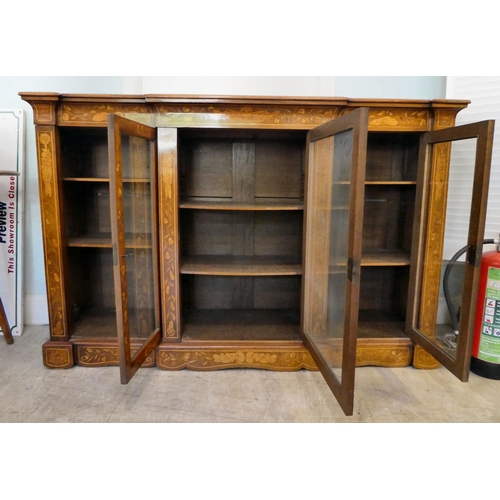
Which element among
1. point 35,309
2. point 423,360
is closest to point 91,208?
point 35,309

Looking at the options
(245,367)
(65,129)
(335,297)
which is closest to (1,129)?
(65,129)

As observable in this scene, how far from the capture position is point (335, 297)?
6.40 ft

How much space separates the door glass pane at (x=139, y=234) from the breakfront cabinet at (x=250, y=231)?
1 centimetres

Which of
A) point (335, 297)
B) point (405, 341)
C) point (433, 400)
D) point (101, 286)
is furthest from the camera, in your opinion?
point (101, 286)

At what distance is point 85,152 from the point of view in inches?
107

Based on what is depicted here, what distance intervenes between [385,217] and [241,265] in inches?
43.8

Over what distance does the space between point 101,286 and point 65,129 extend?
44.4 inches

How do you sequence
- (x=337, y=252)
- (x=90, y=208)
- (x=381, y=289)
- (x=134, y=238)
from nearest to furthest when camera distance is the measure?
(x=337, y=252) < (x=134, y=238) < (x=90, y=208) < (x=381, y=289)

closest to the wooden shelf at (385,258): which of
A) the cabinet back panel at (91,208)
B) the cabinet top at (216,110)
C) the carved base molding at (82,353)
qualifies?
the cabinet top at (216,110)

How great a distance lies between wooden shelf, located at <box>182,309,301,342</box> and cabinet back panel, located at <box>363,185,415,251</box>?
2.61 feet

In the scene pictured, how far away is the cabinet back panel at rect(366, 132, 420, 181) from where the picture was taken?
2.65 meters

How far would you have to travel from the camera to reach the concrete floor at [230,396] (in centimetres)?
193

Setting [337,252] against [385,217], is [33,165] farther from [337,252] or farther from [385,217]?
[385,217]

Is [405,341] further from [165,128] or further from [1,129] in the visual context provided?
[1,129]
